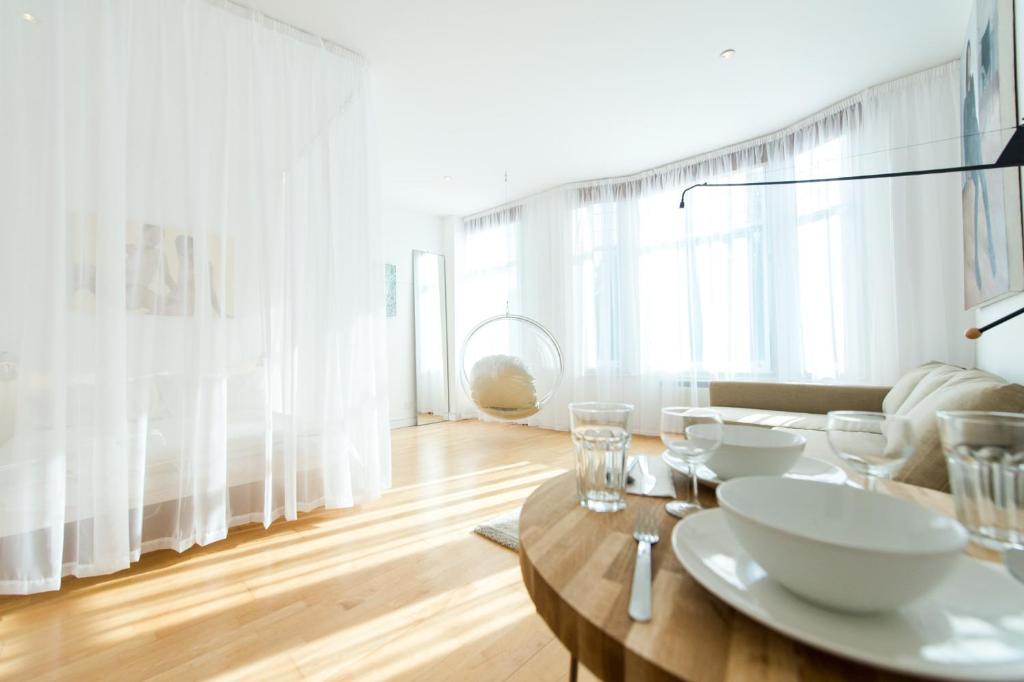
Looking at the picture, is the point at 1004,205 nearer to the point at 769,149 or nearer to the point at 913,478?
the point at 913,478

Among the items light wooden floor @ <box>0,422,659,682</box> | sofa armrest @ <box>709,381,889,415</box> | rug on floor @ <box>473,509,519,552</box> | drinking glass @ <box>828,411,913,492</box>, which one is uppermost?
drinking glass @ <box>828,411,913,492</box>

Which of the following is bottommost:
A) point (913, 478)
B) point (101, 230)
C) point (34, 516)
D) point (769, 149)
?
point (34, 516)

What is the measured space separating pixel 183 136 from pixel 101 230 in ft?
1.87

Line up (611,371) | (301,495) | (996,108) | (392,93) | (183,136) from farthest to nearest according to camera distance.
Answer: (611,371) → (392,93) → (301,495) → (183,136) → (996,108)

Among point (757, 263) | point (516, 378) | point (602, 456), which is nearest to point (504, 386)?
point (516, 378)

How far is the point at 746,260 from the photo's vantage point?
372 centimetres

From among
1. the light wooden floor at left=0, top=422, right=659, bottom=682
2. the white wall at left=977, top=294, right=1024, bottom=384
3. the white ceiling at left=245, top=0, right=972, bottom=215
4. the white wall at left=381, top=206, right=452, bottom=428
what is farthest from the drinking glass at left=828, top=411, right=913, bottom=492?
the white wall at left=381, top=206, right=452, bottom=428

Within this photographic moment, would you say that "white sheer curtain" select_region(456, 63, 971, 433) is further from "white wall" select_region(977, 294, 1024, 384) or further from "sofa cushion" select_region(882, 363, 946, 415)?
"sofa cushion" select_region(882, 363, 946, 415)

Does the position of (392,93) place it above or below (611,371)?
above

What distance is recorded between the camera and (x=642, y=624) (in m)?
0.40

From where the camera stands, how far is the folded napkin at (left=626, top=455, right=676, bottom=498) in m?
0.77

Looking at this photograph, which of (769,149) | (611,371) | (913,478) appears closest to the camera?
(913,478)

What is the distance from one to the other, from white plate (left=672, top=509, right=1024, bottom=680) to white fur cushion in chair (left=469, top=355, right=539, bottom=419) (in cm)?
224

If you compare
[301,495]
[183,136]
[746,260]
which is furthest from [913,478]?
[183,136]
